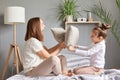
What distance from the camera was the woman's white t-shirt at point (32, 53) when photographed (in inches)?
109

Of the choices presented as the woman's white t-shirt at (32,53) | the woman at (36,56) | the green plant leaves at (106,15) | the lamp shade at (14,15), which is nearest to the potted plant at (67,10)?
the green plant leaves at (106,15)

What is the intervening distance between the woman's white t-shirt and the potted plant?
4.83 ft

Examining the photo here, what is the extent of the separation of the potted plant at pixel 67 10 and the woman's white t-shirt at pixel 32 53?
57.9 inches

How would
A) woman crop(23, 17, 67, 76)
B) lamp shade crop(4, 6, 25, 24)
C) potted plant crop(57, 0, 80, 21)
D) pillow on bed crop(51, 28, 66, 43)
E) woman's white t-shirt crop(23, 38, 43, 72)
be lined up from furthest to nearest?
potted plant crop(57, 0, 80, 21)
lamp shade crop(4, 6, 25, 24)
pillow on bed crop(51, 28, 66, 43)
woman's white t-shirt crop(23, 38, 43, 72)
woman crop(23, 17, 67, 76)

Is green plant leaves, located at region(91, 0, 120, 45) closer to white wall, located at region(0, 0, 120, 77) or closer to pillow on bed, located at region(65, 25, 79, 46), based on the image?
white wall, located at region(0, 0, 120, 77)

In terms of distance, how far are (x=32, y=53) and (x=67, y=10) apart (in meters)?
1.56

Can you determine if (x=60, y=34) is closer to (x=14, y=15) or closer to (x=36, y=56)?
(x=36, y=56)

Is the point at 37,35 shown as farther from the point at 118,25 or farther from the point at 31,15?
the point at 118,25

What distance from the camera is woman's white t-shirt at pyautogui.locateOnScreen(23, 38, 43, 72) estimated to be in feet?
9.09

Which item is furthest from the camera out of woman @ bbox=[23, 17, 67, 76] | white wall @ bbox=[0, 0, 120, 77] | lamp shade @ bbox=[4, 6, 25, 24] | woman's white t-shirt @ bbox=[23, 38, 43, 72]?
white wall @ bbox=[0, 0, 120, 77]

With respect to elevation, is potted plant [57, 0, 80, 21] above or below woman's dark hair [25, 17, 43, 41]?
above

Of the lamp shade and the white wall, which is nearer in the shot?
the lamp shade

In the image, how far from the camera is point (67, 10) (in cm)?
414

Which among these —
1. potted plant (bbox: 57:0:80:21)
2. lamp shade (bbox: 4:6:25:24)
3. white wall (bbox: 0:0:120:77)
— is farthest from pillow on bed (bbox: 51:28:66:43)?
white wall (bbox: 0:0:120:77)
